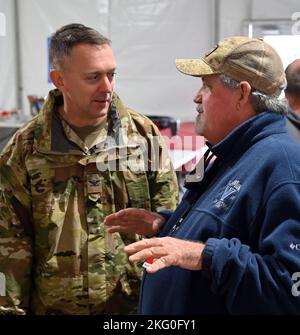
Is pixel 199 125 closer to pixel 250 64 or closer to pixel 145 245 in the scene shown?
pixel 250 64

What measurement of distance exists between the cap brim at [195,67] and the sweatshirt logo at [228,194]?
0.66 feet

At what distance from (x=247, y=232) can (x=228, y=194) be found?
66 millimetres

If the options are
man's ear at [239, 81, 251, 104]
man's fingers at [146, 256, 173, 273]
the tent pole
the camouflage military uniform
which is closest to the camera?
man's fingers at [146, 256, 173, 273]

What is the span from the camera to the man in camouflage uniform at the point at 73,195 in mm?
1128

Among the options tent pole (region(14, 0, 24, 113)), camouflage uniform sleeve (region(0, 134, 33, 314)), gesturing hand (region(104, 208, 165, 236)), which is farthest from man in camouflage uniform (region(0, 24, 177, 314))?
tent pole (region(14, 0, 24, 113))

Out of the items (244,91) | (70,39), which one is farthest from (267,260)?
(70,39)

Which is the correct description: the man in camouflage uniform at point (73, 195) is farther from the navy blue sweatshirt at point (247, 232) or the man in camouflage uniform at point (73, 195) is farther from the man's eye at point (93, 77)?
the navy blue sweatshirt at point (247, 232)

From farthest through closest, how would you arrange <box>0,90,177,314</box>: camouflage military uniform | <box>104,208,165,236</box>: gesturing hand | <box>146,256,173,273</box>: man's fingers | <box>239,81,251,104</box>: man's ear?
<box>0,90,177,314</box>: camouflage military uniform → <box>104,208,165,236</box>: gesturing hand → <box>239,81,251,104</box>: man's ear → <box>146,256,173,273</box>: man's fingers

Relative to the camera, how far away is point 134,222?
1.02 m

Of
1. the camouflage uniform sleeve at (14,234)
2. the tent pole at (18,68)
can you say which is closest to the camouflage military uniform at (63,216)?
the camouflage uniform sleeve at (14,234)

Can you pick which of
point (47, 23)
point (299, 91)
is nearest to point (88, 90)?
point (299, 91)

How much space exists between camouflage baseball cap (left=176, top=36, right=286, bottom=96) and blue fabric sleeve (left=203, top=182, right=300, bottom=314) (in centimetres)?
20

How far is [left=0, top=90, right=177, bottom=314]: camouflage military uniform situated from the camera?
1.13 metres

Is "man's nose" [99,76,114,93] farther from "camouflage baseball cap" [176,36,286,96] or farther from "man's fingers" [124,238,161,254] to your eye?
"man's fingers" [124,238,161,254]
